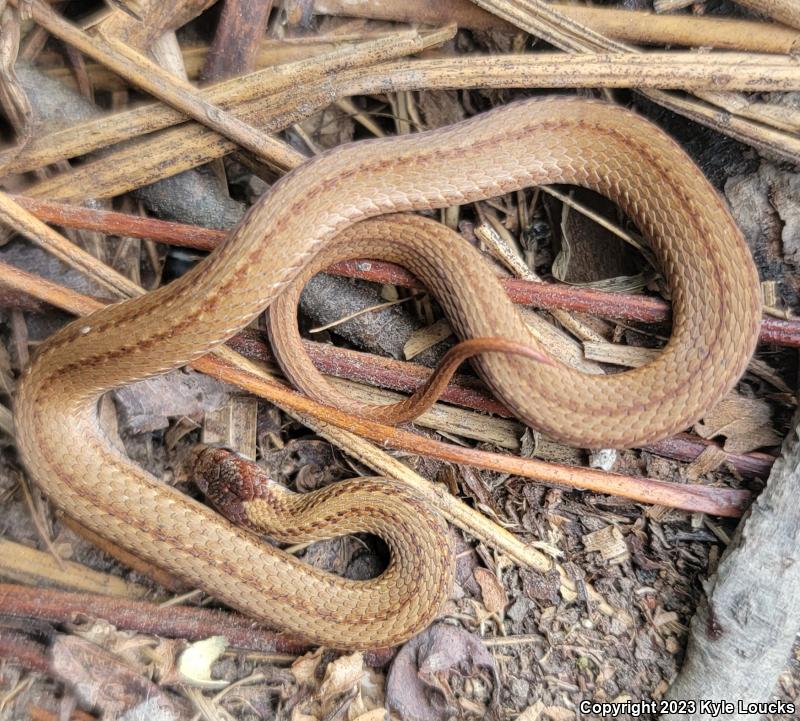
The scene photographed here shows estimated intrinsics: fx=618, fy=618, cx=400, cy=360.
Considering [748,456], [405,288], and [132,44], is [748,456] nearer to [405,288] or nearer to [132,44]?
[405,288]

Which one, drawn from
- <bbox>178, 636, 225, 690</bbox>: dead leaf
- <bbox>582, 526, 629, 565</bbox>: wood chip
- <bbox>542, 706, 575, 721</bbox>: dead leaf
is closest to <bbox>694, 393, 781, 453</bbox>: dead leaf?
<bbox>582, 526, 629, 565</bbox>: wood chip

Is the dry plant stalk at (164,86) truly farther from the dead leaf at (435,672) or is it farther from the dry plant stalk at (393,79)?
the dead leaf at (435,672)

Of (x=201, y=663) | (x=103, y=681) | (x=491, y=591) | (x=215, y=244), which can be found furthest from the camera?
(x=491, y=591)

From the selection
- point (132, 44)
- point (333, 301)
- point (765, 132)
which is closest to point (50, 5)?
point (132, 44)

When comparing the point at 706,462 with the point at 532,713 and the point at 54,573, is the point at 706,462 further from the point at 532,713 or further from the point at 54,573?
the point at 54,573

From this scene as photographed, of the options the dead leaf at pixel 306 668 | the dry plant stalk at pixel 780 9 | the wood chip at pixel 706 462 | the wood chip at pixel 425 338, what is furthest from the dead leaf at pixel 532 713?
the dry plant stalk at pixel 780 9

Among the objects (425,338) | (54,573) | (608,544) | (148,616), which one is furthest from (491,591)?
(54,573)

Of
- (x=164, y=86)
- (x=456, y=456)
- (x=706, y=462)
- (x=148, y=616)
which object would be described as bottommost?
(x=148, y=616)

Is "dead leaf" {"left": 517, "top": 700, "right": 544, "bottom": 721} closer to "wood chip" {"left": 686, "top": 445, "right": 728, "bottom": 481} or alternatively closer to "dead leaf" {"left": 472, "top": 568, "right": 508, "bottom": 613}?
"dead leaf" {"left": 472, "top": 568, "right": 508, "bottom": 613}

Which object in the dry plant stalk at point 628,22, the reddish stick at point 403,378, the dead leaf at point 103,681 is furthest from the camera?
the reddish stick at point 403,378
